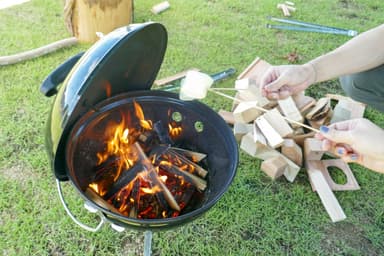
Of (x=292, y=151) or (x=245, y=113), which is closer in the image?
(x=292, y=151)

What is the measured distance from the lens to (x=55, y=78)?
144 centimetres

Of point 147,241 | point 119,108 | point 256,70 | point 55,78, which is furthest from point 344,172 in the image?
point 55,78

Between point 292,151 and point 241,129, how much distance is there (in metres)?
0.36

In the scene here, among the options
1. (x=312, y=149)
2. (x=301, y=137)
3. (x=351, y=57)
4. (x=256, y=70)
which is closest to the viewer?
(x=351, y=57)

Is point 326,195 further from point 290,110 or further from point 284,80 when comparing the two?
point 284,80

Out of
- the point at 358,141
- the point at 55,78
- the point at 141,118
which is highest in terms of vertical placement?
the point at 55,78

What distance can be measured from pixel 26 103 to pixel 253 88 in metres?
1.57

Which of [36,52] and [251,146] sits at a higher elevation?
[36,52]

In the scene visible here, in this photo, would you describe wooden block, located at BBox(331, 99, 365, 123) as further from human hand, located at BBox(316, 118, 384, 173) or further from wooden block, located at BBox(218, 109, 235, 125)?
human hand, located at BBox(316, 118, 384, 173)

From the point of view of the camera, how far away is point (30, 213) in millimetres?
2057

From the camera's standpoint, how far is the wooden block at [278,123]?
2439 mm

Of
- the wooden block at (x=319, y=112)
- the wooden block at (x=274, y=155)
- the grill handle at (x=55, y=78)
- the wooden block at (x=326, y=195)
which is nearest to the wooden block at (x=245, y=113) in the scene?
the wooden block at (x=274, y=155)

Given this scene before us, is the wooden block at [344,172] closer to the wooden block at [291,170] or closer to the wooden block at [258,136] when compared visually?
the wooden block at [291,170]

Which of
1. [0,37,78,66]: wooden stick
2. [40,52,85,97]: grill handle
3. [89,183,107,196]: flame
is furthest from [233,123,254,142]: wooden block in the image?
[0,37,78,66]: wooden stick
